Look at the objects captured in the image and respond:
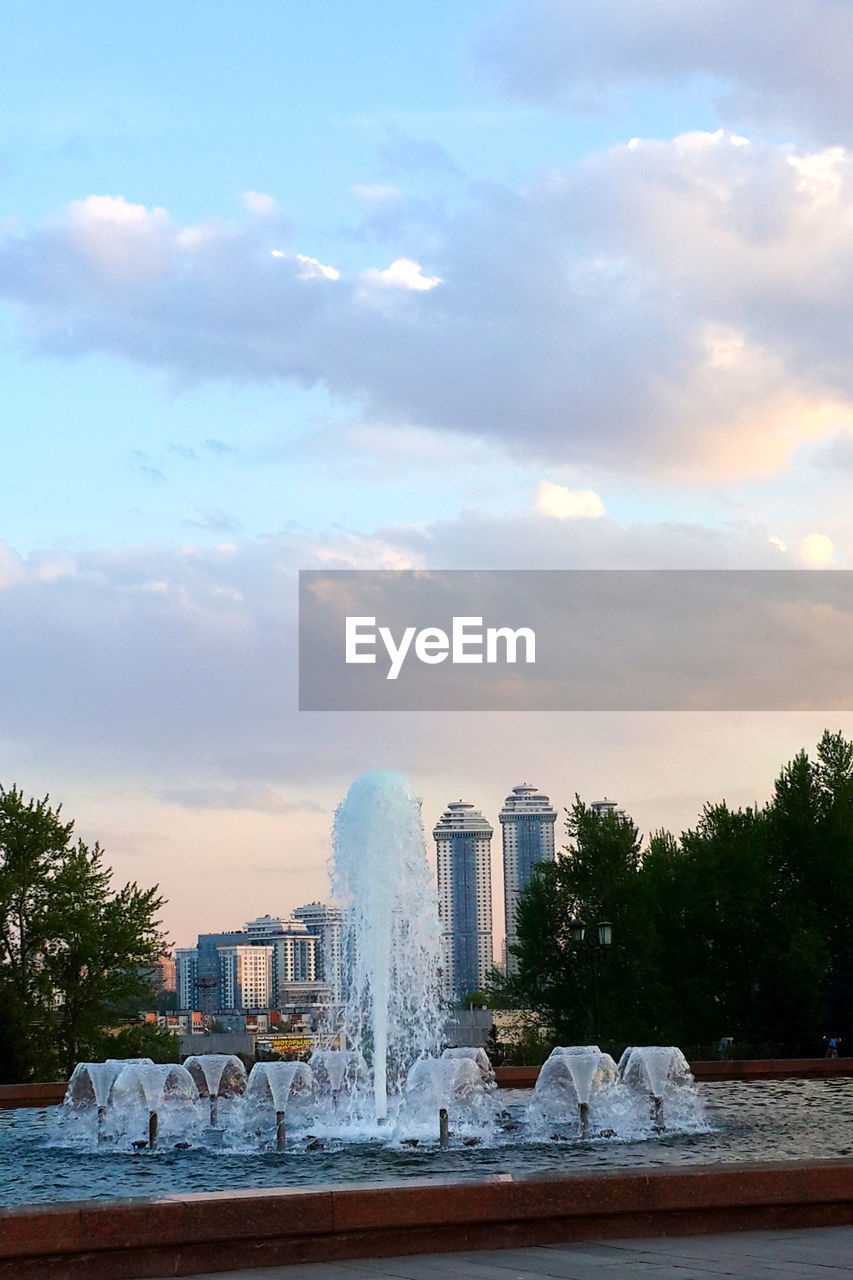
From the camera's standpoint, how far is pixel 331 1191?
1023 centimetres

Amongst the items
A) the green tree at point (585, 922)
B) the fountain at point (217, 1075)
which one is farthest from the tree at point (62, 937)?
the fountain at point (217, 1075)

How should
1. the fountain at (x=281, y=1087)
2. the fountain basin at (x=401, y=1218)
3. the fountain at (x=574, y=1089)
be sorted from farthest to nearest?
the fountain at (x=574, y=1089), the fountain at (x=281, y=1087), the fountain basin at (x=401, y=1218)

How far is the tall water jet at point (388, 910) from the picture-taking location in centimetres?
2630

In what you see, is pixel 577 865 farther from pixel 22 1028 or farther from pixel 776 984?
pixel 22 1028

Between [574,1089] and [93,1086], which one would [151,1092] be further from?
[574,1089]

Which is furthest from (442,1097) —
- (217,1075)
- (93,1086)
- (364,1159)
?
(93,1086)

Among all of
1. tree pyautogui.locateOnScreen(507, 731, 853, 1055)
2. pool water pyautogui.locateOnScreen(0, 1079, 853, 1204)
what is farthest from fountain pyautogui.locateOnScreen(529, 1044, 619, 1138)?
tree pyautogui.locateOnScreen(507, 731, 853, 1055)

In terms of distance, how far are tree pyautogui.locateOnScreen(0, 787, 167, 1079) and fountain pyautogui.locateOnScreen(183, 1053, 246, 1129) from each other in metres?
22.2

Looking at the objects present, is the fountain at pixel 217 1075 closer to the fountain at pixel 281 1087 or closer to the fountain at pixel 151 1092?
the fountain at pixel 151 1092

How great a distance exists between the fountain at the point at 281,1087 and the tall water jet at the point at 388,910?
193cm

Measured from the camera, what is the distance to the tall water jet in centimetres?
2630

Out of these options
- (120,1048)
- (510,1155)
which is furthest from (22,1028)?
(510,1155)

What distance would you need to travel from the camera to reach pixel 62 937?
47.9 m

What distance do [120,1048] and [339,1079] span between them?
81.0ft
